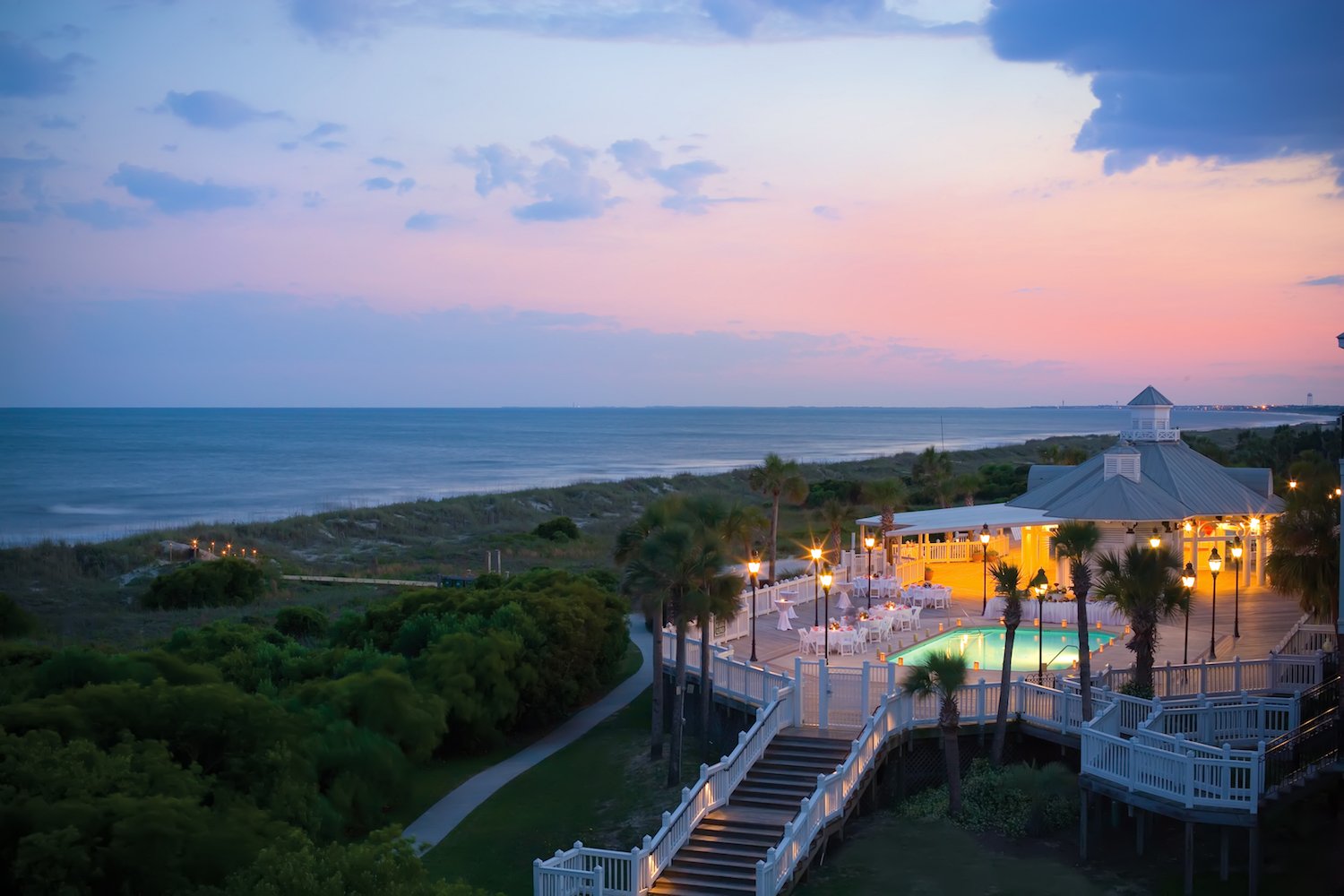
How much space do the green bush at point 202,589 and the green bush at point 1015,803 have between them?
86.6 ft

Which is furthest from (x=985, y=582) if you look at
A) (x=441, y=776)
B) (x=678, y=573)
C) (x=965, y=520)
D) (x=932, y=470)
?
(x=932, y=470)

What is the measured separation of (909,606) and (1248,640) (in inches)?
292

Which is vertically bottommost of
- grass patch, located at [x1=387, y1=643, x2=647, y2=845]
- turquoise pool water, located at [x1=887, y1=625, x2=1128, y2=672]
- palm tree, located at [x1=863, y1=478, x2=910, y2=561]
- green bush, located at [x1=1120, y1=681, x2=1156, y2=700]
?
grass patch, located at [x1=387, y1=643, x2=647, y2=845]

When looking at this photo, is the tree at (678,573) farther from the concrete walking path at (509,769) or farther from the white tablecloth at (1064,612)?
the white tablecloth at (1064,612)

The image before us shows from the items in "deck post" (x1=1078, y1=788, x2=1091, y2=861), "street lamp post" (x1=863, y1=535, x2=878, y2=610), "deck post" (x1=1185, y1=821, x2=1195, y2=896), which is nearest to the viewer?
"deck post" (x1=1185, y1=821, x2=1195, y2=896)

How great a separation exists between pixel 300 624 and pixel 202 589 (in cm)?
947

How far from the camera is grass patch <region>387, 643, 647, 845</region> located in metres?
18.9

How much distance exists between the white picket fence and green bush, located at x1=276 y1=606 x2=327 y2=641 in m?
12.9

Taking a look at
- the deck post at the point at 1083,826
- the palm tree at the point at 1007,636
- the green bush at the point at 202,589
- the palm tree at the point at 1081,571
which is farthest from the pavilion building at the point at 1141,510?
the green bush at the point at 202,589

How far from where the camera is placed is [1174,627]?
84.0ft

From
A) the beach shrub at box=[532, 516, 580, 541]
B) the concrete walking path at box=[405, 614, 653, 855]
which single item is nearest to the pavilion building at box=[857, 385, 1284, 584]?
the concrete walking path at box=[405, 614, 653, 855]

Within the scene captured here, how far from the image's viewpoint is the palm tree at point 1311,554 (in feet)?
66.4

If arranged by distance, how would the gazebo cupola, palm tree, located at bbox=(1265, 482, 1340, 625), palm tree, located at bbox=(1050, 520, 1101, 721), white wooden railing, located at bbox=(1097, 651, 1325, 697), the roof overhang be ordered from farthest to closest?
the gazebo cupola, the roof overhang, palm tree, located at bbox=(1265, 482, 1340, 625), white wooden railing, located at bbox=(1097, 651, 1325, 697), palm tree, located at bbox=(1050, 520, 1101, 721)

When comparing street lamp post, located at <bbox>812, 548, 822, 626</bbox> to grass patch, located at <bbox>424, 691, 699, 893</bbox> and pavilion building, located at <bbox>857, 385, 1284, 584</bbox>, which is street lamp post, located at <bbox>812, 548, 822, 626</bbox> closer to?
pavilion building, located at <bbox>857, 385, 1284, 584</bbox>
